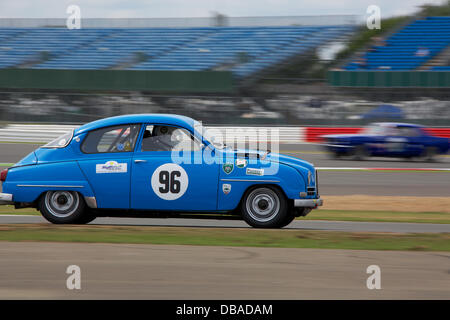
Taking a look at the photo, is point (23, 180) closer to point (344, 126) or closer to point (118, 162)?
point (118, 162)

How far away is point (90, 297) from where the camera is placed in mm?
4836

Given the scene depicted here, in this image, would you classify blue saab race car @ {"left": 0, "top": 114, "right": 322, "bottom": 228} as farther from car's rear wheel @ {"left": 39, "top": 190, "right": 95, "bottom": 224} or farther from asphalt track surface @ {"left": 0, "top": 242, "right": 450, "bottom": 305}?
asphalt track surface @ {"left": 0, "top": 242, "right": 450, "bottom": 305}

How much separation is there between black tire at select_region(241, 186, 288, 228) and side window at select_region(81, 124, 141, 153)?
1585mm

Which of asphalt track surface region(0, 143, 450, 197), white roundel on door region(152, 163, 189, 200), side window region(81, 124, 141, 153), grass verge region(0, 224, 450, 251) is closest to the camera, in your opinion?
grass verge region(0, 224, 450, 251)

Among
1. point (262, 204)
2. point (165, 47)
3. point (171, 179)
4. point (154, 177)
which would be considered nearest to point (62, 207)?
point (154, 177)

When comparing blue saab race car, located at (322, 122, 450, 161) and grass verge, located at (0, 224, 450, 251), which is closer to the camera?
grass verge, located at (0, 224, 450, 251)

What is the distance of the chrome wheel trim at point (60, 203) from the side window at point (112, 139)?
2.02 feet

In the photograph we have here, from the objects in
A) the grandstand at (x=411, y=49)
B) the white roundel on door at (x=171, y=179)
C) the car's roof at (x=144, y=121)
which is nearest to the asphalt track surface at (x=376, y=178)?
the car's roof at (x=144, y=121)

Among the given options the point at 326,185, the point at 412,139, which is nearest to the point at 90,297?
the point at 326,185

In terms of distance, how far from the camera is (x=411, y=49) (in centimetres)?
3384

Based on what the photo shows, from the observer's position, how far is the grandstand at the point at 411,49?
32.3m

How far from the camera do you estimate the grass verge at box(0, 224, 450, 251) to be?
7043 millimetres

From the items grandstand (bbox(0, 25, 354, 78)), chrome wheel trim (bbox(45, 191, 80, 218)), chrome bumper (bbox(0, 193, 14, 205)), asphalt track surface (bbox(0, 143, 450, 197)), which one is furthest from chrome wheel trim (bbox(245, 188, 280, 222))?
grandstand (bbox(0, 25, 354, 78))

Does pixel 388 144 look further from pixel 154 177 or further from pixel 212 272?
pixel 212 272
